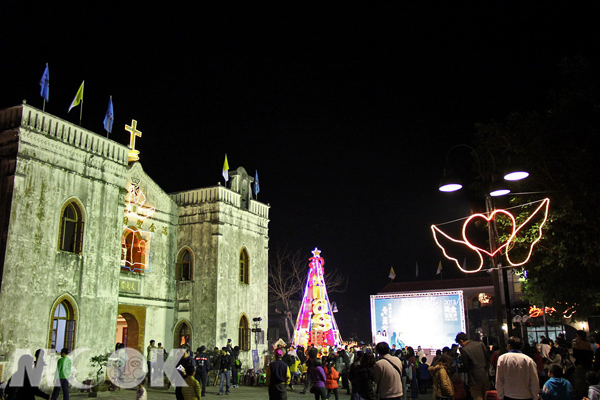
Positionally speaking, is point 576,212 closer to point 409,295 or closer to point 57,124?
point 57,124

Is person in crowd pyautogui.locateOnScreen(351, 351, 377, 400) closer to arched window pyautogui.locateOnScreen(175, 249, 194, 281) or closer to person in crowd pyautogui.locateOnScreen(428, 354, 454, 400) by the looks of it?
person in crowd pyautogui.locateOnScreen(428, 354, 454, 400)

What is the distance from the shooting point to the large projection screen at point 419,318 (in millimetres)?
32188

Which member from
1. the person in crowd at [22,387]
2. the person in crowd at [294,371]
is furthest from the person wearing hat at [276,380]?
→ the person in crowd at [294,371]

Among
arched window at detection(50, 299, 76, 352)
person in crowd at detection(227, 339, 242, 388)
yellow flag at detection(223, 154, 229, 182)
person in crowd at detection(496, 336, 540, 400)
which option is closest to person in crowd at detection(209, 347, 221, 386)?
person in crowd at detection(227, 339, 242, 388)

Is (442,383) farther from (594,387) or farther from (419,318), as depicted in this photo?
(419,318)

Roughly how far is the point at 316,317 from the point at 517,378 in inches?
766

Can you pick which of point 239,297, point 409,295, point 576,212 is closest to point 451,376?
point 576,212

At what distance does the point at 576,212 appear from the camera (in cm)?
1309

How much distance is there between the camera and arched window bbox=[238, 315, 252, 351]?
24344 mm

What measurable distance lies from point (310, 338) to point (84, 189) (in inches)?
533

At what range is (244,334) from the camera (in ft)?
80.7

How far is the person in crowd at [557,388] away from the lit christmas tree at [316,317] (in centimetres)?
1883

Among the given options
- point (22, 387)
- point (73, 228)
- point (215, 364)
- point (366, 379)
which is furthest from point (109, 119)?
point (366, 379)

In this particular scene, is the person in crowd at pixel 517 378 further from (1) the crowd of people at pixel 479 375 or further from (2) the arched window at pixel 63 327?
(2) the arched window at pixel 63 327
